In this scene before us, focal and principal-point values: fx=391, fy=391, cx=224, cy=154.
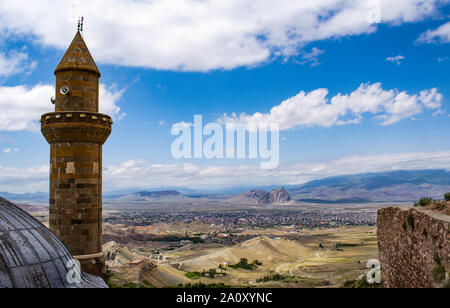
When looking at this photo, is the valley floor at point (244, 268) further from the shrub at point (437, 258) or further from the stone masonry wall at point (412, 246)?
the shrub at point (437, 258)

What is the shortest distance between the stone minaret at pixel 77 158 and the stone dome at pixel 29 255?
3.36 metres

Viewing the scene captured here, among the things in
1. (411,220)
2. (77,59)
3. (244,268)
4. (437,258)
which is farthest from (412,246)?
(244,268)

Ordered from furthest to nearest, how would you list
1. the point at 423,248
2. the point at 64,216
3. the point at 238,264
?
1. the point at 238,264
2. the point at 64,216
3. the point at 423,248

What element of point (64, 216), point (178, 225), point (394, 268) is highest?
point (64, 216)

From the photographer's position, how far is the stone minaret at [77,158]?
522 inches

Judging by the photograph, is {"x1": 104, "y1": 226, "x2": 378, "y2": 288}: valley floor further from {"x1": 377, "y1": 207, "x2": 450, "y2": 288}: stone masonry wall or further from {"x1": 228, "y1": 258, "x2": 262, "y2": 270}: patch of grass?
{"x1": 377, "y1": 207, "x2": 450, "y2": 288}: stone masonry wall

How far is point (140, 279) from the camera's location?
87.6 feet

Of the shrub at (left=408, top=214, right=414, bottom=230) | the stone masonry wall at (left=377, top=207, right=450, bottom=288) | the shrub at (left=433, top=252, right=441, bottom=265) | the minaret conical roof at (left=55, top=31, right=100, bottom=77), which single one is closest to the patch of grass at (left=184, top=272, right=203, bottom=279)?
the stone masonry wall at (left=377, top=207, right=450, bottom=288)

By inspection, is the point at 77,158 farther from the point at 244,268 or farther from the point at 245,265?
the point at 245,265

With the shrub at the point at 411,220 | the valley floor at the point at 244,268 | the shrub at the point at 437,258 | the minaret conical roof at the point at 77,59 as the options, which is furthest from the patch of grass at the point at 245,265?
the shrub at the point at 437,258

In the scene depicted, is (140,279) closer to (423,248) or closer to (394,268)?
(394,268)
